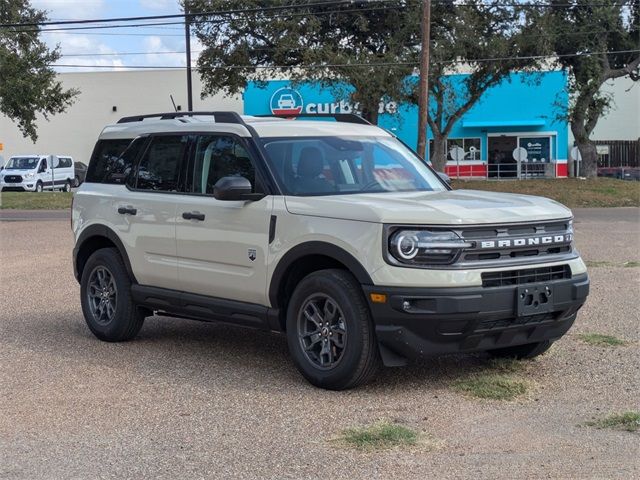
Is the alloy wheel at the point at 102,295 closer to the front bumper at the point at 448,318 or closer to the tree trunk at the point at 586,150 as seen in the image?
the front bumper at the point at 448,318

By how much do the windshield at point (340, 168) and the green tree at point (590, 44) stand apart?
26682mm

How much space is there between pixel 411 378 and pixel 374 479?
7.32 feet

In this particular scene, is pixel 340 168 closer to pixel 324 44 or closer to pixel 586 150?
pixel 324 44

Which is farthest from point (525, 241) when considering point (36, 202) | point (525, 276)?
point (36, 202)

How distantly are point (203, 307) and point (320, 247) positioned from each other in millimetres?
1486

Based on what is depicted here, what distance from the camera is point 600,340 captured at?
805 cm

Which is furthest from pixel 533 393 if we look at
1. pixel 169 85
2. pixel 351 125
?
pixel 169 85

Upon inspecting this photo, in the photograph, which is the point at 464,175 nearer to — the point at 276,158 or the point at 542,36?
the point at 542,36

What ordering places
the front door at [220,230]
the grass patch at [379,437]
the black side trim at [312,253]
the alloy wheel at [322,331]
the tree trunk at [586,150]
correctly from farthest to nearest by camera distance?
the tree trunk at [586,150] < the front door at [220,230] < the alloy wheel at [322,331] < the black side trim at [312,253] < the grass patch at [379,437]

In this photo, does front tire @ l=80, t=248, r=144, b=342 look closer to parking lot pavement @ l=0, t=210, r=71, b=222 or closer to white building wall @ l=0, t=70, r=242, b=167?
parking lot pavement @ l=0, t=210, r=71, b=222

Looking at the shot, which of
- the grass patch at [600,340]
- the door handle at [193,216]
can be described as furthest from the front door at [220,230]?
the grass patch at [600,340]

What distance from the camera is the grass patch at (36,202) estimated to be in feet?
107

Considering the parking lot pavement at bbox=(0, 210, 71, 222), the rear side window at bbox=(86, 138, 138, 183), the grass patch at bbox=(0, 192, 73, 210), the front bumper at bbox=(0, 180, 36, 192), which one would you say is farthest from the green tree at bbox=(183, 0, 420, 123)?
the rear side window at bbox=(86, 138, 138, 183)

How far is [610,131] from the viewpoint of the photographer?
57125 millimetres
